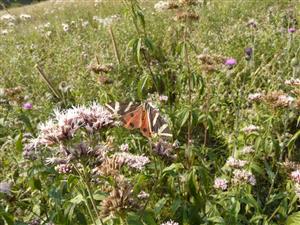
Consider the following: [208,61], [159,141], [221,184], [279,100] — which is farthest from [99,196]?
[208,61]

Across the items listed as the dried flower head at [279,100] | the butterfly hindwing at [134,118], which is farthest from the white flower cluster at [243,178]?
the butterfly hindwing at [134,118]

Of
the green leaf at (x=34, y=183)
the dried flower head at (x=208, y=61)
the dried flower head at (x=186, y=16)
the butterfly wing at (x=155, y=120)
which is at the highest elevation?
the dried flower head at (x=186, y=16)

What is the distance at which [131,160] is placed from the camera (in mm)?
2281

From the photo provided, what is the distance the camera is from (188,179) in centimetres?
266

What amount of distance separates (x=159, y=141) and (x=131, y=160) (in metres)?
0.29

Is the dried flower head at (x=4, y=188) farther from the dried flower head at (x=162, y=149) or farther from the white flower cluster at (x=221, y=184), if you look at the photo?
the white flower cluster at (x=221, y=184)

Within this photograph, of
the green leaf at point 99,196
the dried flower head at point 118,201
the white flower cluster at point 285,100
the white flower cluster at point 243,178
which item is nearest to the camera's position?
the dried flower head at point 118,201

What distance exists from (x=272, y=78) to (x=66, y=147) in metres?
2.85

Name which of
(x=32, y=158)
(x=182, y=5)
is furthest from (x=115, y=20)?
(x=32, y=158)

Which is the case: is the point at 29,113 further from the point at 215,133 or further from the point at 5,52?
the point at 5,52

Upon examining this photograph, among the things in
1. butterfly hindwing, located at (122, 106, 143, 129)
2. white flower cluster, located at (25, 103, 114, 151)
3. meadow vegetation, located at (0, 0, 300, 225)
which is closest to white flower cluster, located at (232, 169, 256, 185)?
meadow vegetation, located at (0, 0, 300, 225)

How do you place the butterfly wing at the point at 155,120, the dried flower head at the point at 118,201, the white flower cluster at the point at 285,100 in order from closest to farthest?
1. the dried flower head at the point at 118,201
2. the white flower cluster at the point at 285,100
3. the butterfly wing at the point at 155,120

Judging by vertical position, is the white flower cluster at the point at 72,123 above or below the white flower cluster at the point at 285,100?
above

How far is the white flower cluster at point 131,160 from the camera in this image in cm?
212
